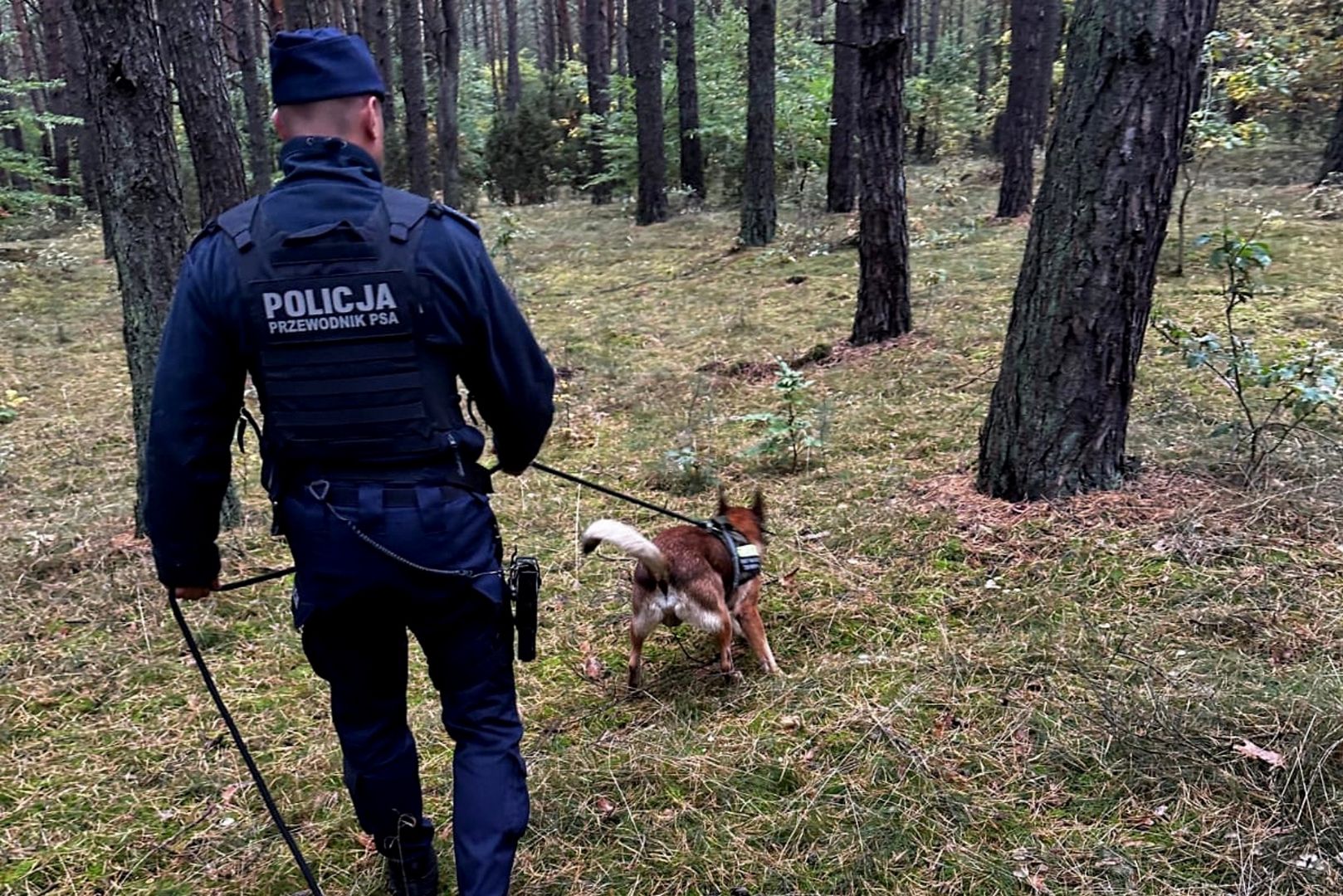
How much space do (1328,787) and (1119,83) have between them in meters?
2.84

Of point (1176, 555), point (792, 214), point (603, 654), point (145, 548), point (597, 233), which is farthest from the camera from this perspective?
point (597, 233)

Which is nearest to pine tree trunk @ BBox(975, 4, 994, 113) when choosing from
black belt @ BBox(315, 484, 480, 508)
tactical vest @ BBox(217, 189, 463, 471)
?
tactical vest @ BBox(217, 189, 463, 471)

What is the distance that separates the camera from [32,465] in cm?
689

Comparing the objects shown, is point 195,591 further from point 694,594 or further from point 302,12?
point 302,12

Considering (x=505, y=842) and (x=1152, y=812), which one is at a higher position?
(x=505, y=842)

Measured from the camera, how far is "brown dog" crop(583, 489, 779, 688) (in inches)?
130

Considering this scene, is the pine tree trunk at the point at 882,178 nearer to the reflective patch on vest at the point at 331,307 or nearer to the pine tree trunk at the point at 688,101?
the reflective patch on vest at the point at 331,307

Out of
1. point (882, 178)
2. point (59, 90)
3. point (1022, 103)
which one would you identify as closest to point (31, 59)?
point (59, 90)

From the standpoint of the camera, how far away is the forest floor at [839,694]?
253 cm

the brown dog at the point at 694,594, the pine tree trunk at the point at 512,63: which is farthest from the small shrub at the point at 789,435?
the pine tree trunk at the point at 512,63

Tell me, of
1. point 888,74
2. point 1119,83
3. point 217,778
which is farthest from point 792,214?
point 217,778

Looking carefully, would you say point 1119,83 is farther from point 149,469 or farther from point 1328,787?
point 149,469

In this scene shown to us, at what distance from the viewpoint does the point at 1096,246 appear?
3902mm

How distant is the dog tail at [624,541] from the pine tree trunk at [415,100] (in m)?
13.1
